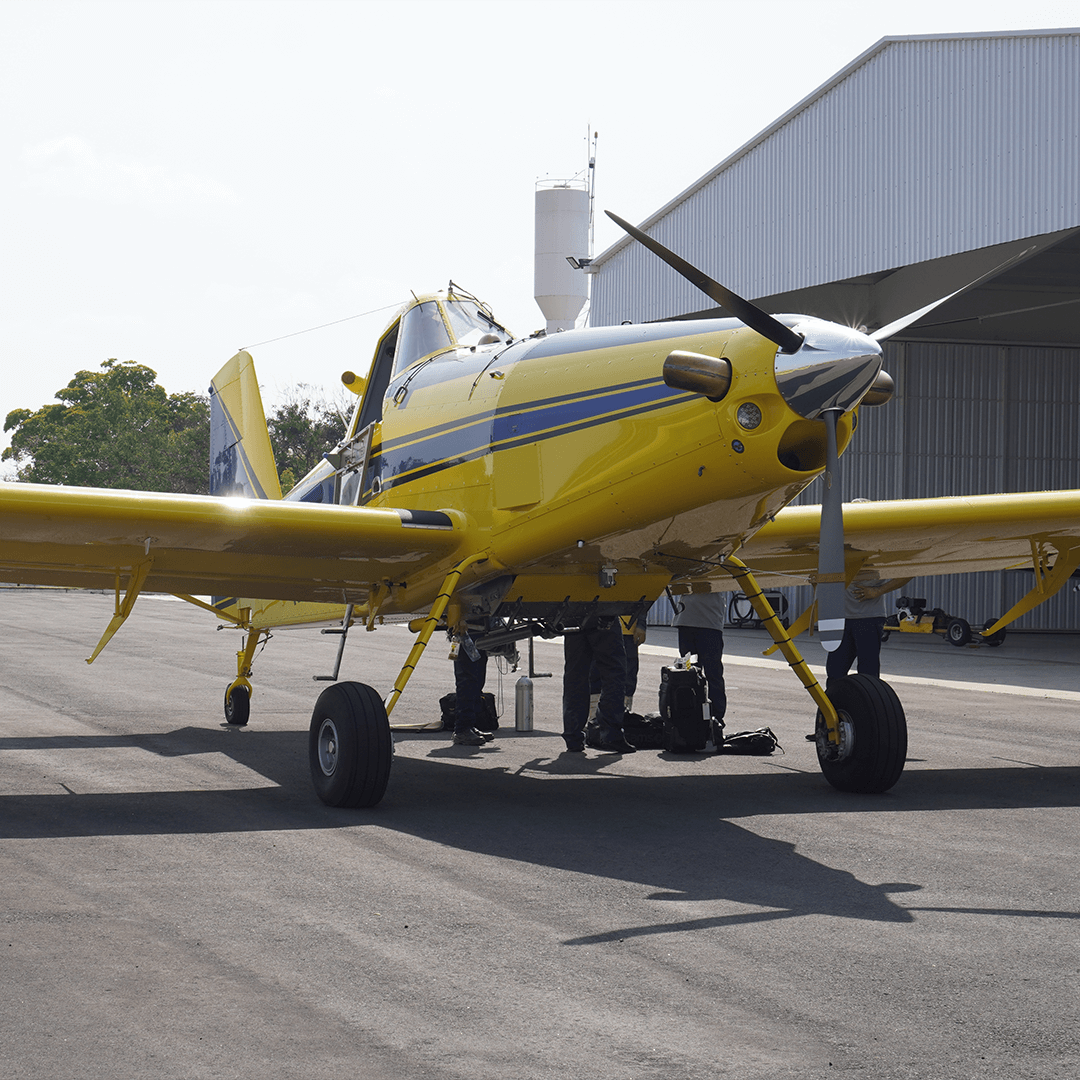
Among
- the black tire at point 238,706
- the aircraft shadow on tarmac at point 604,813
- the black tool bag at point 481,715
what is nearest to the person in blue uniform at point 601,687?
the aircraft shadow on tarmac at point 604,813

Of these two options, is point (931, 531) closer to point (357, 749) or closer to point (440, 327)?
point (440, 327)

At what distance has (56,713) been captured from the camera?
44.5 ft

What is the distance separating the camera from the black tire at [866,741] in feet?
28.6

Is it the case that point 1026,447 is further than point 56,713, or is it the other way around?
point 1026,447

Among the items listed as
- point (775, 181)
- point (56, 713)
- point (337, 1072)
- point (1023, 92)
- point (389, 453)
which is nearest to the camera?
point (337, 1072)

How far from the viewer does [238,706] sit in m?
13.0

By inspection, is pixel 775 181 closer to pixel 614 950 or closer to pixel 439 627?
A: pixel 439 627

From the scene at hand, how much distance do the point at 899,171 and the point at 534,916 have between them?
21.3 m

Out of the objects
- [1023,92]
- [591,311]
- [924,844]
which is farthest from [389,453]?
[591,311]

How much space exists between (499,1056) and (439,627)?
17.4 feet

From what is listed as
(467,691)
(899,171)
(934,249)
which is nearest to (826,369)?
(467,691)

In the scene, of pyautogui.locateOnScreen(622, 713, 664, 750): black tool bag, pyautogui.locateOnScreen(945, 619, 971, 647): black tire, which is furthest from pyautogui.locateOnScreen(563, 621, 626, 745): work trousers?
pyautogui.locateOnScreen(945, 619, 971, 647): black tire

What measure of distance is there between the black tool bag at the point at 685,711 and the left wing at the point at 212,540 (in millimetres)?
2758

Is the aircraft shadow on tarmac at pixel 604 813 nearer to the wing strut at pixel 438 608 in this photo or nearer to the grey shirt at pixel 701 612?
the wing strut at pixel 438 608
